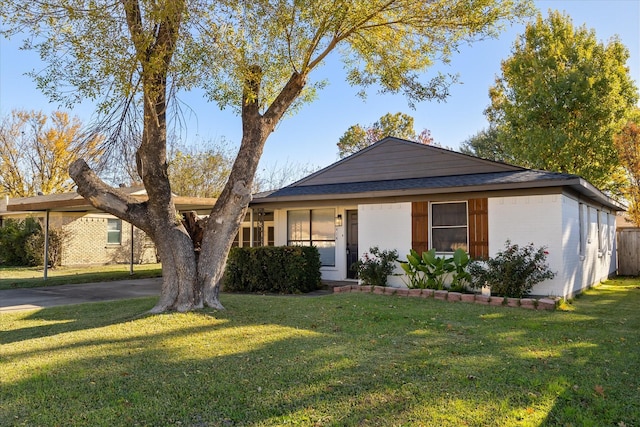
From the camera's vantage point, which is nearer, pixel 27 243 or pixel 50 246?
pixel 50 246

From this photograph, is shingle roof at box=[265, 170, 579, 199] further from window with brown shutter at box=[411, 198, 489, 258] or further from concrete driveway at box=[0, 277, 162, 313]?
concrete driveway at box=[0, 277, 162, 313]

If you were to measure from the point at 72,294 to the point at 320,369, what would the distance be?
965cm

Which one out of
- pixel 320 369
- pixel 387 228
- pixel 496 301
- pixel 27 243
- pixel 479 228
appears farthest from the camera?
pixel 27 243

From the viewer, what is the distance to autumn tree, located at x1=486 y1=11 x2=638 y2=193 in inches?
762

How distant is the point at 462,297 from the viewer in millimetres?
9742

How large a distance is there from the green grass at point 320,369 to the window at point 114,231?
15.5m

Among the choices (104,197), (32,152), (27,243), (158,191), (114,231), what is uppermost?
(32,152)

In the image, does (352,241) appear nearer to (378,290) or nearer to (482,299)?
(378,290)

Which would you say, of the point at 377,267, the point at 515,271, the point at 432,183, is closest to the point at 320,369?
the point at 515,271

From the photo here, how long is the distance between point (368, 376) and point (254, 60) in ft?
20.0

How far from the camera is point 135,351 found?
5535 mm

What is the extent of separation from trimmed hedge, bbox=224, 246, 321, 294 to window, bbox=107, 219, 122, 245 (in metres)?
12.9

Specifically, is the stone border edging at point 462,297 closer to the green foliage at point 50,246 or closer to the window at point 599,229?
the window at point 599,229

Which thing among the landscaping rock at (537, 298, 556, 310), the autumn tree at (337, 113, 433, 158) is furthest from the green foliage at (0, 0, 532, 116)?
the autumn tree at (337, 113, 433, 158)
